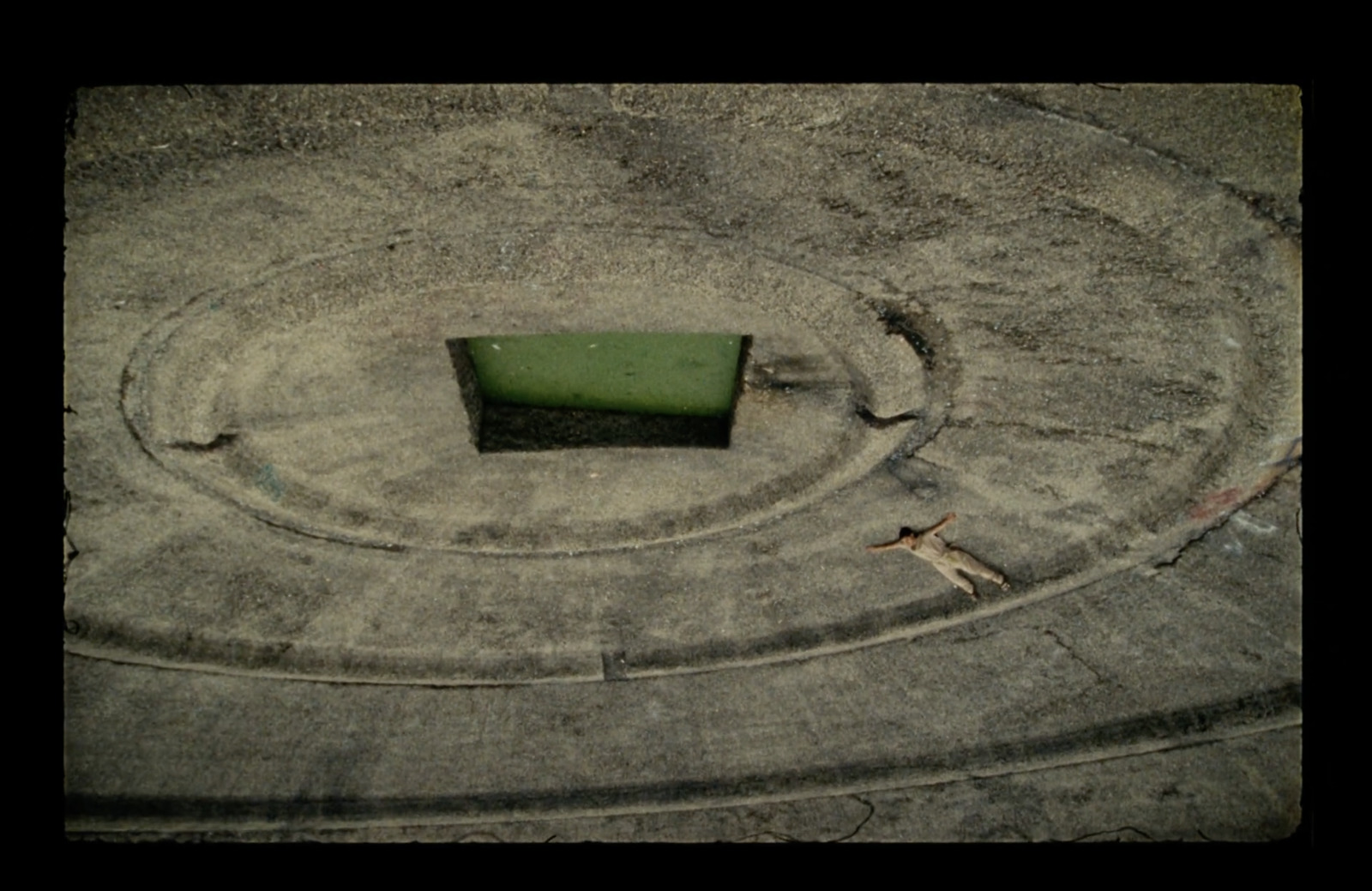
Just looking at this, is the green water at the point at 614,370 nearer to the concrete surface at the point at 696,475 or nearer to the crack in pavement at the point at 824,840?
the concrete surface at the point at 696,475

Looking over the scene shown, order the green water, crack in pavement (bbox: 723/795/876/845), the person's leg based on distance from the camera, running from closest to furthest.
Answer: the green water → the person's leg → crack in pavement (bbox: 723/795/876/845)

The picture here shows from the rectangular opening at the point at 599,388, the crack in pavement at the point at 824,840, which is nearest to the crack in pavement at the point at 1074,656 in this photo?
the crack in pavement at the point at 824,840

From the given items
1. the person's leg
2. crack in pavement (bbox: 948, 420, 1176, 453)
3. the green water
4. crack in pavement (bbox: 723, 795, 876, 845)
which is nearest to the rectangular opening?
the green water

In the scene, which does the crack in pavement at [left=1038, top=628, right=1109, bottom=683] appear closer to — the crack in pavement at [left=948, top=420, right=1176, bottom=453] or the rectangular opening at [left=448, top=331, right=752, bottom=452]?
the crack in pavement at [left=948, top=420, right=1176, bottom=453]

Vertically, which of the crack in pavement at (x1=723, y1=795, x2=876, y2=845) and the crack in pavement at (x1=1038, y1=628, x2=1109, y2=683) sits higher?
the crack in pavement at (x1=1038, y1=628, x2=1109, y2=683)

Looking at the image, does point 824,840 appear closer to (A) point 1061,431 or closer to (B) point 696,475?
(B) point 696,475
